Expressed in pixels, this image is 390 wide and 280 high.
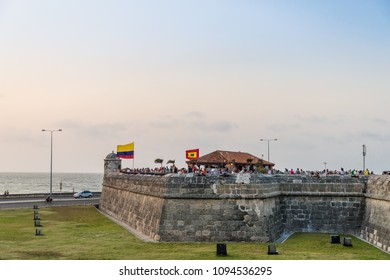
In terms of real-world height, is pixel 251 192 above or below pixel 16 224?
above

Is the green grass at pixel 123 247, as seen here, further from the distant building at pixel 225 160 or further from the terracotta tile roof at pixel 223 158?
the terracotta tile roof at pixel 223 158

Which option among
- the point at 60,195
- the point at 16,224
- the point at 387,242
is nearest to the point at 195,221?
the point at 387,242

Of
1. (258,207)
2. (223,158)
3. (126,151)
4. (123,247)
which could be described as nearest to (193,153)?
(258,207)

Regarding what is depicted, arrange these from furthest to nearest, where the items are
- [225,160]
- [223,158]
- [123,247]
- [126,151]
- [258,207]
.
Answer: [126,151]
[223,158]
[225,160]
[258,207]
[123,247]

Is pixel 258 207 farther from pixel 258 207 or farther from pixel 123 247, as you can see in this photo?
pixel 123 247

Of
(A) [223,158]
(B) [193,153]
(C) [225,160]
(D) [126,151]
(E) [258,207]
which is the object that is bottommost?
(E) [258,207]

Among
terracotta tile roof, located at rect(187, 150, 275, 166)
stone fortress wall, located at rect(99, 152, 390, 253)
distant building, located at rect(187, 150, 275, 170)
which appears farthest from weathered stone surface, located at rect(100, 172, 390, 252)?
terracotta tile roof, located at rect(187, 150, 275, 166)

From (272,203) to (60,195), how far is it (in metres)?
46.3

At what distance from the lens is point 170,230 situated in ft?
92.4

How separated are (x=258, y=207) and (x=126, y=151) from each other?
2841cm

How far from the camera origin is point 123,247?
25391 millimetres

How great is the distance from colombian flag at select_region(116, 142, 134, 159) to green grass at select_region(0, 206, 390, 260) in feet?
60.9

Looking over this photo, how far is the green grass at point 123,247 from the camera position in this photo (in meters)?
22.5
